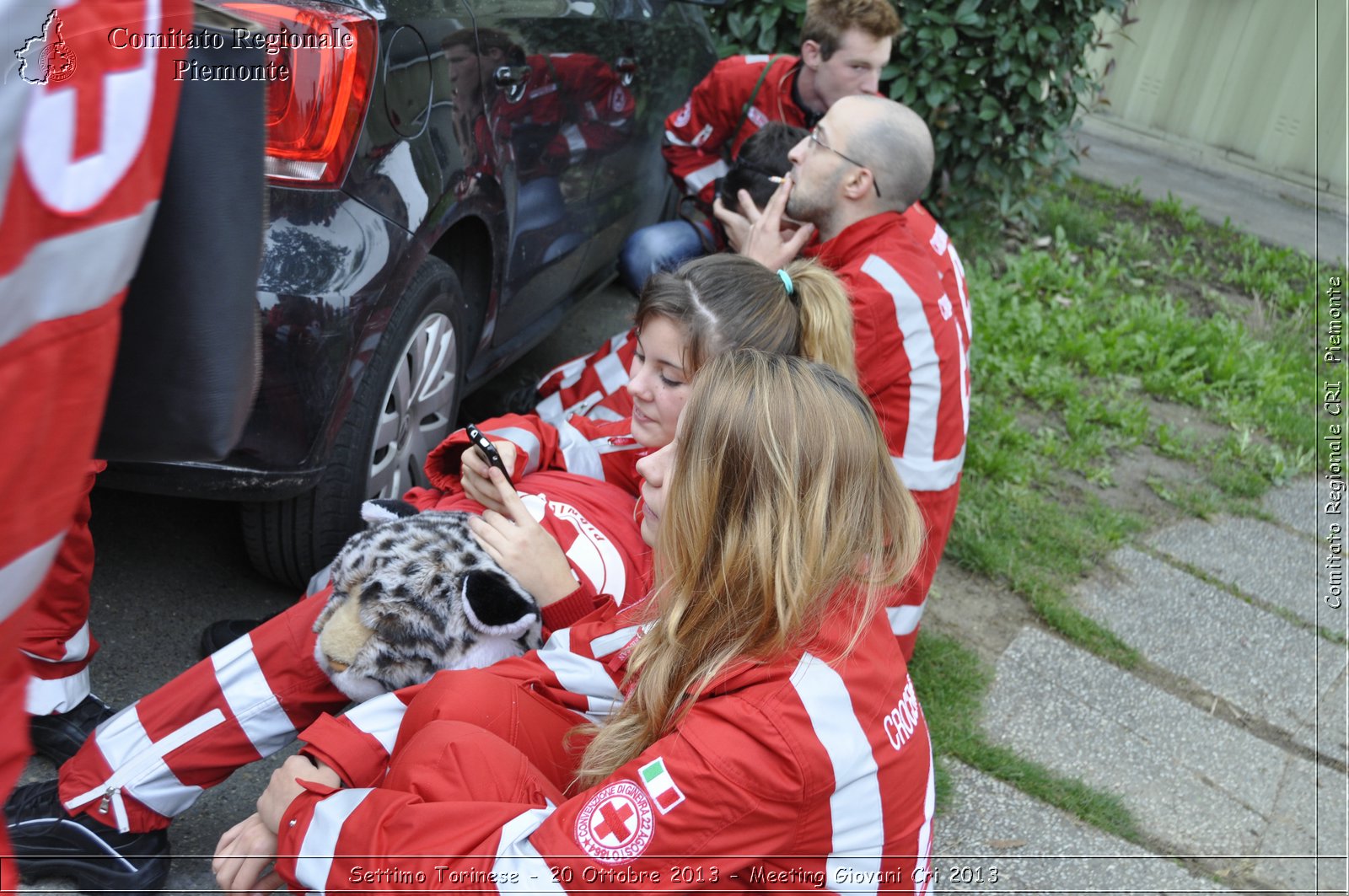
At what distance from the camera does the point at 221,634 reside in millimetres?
2611

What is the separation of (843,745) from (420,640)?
789mm

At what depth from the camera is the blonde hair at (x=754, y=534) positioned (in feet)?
5.46

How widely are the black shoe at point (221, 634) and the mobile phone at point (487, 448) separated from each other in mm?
682

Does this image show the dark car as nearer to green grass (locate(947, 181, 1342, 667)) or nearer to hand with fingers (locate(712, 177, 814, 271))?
hand with fingers (locate(712, 177, 814, 271))

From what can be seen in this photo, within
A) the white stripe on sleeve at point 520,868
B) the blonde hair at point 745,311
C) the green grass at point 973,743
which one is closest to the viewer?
the white stripe on sleeve at point 520,868

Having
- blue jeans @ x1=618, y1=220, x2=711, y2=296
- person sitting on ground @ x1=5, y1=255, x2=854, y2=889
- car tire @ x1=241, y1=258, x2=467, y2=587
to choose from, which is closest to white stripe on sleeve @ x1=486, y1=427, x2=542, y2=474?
person sitting on ground @ x1=5, y1=255, x2=854, y2=889

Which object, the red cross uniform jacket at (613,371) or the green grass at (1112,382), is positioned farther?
the green grass at (1112,382)

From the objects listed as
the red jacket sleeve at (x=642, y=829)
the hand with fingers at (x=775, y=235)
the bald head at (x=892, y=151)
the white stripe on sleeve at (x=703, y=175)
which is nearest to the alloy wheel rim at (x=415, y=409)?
the hand with fingers at (x=775, y=235)

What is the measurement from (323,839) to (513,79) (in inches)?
77.0

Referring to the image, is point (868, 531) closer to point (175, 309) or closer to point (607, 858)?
point (607, 858)

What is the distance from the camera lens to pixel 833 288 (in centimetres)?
265

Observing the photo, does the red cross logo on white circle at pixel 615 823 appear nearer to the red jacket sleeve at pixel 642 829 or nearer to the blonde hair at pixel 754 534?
the red jacket sleeve at pixel 642 829

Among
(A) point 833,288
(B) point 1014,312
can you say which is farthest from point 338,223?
(B) point 1014,312

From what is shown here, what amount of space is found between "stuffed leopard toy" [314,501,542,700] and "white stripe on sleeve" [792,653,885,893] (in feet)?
2.16
